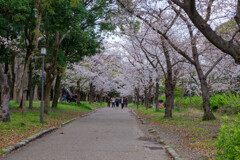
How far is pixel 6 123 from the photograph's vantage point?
10.7m

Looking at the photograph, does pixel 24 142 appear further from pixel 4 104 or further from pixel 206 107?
pixel 206 107

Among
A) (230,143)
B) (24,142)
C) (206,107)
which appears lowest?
(24,142)

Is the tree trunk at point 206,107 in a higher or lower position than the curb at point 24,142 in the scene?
higher

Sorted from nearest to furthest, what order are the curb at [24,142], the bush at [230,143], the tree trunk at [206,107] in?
the bush at [230,143]
the curb at [24,142]
the tree trunk at [206,107]

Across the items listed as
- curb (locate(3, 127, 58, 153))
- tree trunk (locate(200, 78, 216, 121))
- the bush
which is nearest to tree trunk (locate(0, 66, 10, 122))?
curb (locate(3, 127, 58, 153))

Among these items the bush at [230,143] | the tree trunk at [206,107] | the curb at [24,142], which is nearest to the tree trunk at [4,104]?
the curb at [24,142]

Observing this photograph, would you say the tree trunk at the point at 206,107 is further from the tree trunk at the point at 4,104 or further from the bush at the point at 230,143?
the bush at the point at 230,143

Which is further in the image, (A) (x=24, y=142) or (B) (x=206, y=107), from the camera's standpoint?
(B) (x=206, y=107)

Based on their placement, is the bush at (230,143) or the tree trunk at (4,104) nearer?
the bush at (230,143)

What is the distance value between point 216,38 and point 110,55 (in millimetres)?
31470

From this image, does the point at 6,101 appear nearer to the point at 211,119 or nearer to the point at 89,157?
the point at 89,157

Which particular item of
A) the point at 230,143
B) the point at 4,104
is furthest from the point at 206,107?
the point at 230,143

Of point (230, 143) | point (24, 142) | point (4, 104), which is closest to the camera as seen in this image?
point (230, 143)

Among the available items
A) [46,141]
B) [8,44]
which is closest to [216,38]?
[46,141]
